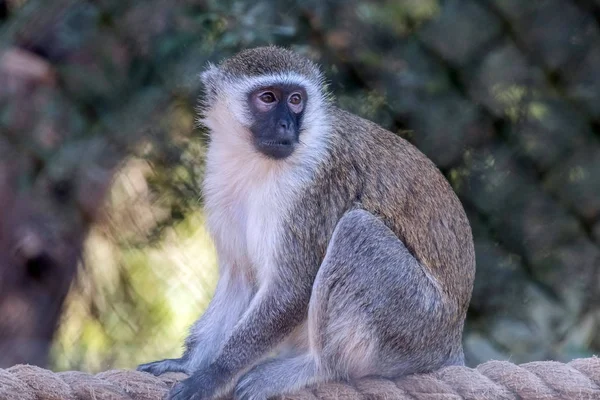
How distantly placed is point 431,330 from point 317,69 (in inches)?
41.0

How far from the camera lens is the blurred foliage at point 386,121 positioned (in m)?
4.26

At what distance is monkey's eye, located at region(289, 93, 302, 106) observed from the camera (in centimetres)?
353

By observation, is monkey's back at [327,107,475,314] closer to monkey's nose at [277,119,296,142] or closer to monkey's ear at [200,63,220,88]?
monkey's nose at [277,119,296,142]

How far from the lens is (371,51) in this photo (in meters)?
4.23

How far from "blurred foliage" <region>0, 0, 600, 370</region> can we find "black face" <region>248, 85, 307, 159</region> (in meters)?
0.69

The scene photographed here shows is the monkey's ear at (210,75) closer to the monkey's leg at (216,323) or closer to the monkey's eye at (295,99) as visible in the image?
the monkey's eye at (295,99)

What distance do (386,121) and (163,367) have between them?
143 cm

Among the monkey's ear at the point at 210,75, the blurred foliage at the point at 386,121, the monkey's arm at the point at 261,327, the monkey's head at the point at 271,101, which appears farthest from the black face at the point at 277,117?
the blurred foliage at the point at 386,121

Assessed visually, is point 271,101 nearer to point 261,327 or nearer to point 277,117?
point 277,117

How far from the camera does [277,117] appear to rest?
11.5 feet

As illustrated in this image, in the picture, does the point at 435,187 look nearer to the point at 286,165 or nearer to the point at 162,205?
the point at 286,165

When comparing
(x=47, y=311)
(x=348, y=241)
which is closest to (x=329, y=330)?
(x=348, y=241)

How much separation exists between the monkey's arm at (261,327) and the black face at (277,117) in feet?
1.50

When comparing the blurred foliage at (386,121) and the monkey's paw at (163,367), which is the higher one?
the blurred foliage at (386,121)
